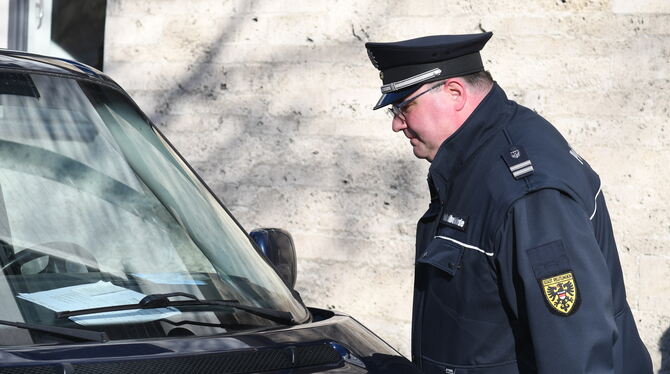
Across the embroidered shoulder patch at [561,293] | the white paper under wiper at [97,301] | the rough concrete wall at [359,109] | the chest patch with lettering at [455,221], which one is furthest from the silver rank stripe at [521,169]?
the rough concrete wall at [359,109]

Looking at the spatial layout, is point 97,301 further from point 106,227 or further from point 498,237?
point 498,237

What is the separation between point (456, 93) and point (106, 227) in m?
0.95

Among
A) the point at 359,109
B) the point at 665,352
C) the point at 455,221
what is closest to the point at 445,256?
the point at 455,221

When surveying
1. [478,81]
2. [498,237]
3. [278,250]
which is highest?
[478,81]

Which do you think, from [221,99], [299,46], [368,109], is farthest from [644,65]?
[221,99]

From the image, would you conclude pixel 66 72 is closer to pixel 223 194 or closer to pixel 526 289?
pixel 526 289

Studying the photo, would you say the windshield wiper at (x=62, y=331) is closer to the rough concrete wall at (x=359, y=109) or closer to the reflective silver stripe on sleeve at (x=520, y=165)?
the reflective silver stripe on sleeve at (x=520, y=165)

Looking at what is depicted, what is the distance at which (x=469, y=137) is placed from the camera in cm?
260

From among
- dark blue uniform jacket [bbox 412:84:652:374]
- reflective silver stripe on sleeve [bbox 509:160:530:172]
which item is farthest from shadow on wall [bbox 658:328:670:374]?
reflective silver stripe on sleeve [bbox 509:160:530:172]

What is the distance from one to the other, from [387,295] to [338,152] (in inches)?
31.1

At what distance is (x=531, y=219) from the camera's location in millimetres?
2346

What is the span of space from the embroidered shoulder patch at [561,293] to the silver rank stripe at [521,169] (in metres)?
0.27

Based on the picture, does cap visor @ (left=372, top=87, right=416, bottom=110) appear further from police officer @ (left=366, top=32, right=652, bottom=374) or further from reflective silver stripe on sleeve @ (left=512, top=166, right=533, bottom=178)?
reflective silver stripe on sleeve @ (left=512, top=166, right=533, bottom=178)

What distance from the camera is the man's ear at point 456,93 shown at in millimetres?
2643
